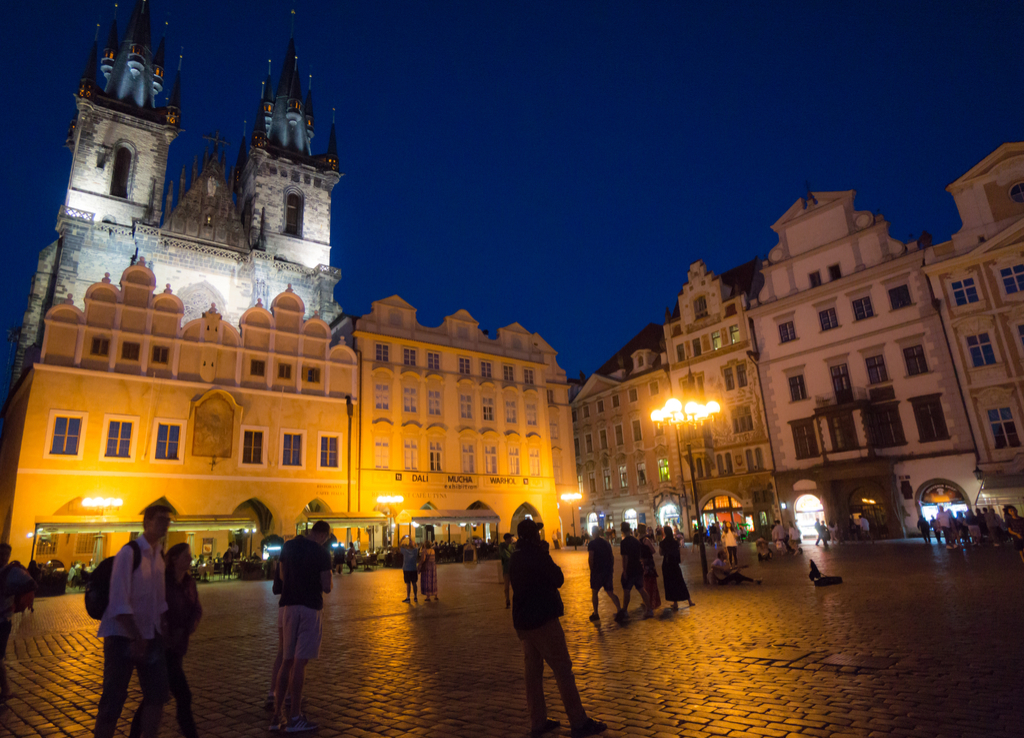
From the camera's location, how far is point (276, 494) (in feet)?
103

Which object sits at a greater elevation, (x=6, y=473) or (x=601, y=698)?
(x=6, y=473)

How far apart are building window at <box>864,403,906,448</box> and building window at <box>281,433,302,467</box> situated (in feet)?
100

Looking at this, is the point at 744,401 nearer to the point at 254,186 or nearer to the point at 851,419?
the point at 851,419

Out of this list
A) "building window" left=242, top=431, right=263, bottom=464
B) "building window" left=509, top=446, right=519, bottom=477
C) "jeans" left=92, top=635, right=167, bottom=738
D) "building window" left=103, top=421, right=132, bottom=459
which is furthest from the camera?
"building window" left=509, top=446, right=519, bottom=477

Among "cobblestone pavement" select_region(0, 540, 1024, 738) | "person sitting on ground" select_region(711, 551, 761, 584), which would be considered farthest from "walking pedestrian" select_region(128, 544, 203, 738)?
"person sitting on ground" select_region(711, 551, 761, 584)

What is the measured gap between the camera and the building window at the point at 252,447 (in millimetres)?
31125

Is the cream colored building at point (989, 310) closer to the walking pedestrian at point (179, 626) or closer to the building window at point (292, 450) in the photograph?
the building window at point (292, 450)

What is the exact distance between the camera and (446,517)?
111 feet

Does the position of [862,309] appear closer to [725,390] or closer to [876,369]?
A: [876,369]

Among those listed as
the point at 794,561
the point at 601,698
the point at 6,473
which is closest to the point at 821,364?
the point at 794,561

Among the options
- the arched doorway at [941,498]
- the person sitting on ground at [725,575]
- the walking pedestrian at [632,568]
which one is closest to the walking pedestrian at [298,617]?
the walking pedestrian at [632,568]

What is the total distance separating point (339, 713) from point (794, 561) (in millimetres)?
19004

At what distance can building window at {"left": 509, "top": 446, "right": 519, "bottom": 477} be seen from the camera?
40625mm

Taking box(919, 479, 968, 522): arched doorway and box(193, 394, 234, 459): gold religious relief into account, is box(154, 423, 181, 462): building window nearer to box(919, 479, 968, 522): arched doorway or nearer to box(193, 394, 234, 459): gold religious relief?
box(193, 394, 234, 459): gold religious relief
